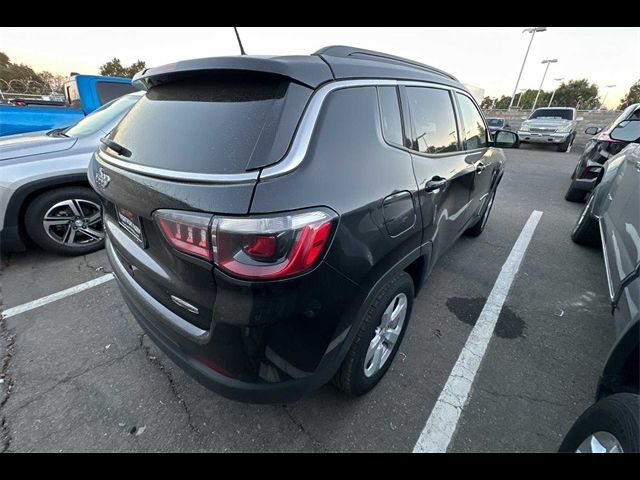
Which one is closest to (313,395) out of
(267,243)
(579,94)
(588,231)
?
(267,243)

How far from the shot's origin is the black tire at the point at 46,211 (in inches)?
123

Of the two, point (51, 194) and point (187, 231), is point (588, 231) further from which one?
point (51, 194)

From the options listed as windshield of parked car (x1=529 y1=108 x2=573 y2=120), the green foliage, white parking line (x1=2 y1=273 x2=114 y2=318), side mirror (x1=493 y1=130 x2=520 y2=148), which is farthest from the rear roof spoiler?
the green foliage

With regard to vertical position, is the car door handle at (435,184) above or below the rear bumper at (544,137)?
above

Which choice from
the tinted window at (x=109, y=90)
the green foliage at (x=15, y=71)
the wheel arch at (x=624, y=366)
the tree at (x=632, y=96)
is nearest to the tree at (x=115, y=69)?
the green foliage at (x=15, y=71)

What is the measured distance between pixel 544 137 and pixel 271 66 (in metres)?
15.3

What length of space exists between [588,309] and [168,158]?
366 centimetres

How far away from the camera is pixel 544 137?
12.7 meters

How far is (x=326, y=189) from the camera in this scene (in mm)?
1239

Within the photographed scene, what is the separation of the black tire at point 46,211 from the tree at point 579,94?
62.9 metres

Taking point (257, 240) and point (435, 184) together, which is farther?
point (435, 184)

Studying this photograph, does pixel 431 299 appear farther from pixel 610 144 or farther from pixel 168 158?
pixel 610 144

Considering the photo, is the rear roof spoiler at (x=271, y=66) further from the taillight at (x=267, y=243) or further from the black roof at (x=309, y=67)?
the taillight at (x=267, y=243)
